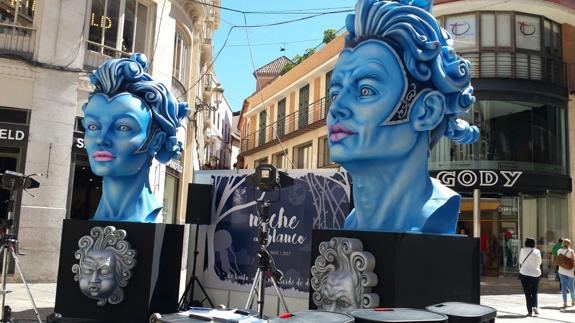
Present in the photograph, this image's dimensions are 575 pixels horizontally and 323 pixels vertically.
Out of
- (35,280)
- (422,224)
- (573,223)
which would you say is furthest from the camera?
(573,223)

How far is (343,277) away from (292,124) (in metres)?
23.3

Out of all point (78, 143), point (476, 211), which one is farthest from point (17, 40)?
point (476, 211)

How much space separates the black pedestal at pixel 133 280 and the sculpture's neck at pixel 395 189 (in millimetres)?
3016

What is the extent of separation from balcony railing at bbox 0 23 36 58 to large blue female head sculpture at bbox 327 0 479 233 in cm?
1016

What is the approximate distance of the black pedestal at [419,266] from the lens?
406 cm

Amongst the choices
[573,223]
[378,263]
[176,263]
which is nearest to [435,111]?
[378,263]

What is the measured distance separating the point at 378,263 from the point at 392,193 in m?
0.65

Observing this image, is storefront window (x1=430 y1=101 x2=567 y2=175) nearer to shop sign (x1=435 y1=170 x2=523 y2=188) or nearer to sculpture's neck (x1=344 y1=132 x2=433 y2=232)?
shop sign (x1=435 y1=170 x2=523 y2=188)

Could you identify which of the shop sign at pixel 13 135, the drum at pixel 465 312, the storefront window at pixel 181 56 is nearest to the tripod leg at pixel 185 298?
the drum at pixel 465 312

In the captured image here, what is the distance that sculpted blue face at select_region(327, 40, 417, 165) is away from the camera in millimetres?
4336

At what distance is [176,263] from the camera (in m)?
7.11

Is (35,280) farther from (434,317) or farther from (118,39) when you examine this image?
(434,317)

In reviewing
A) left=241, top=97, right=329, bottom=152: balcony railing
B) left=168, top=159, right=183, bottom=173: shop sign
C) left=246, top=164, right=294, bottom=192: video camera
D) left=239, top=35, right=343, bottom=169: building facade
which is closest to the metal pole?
left=241, top=97, right=329, bottom=152: balcony railing

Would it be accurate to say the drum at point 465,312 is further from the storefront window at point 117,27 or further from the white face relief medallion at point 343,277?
the storefront window at point 117,27
